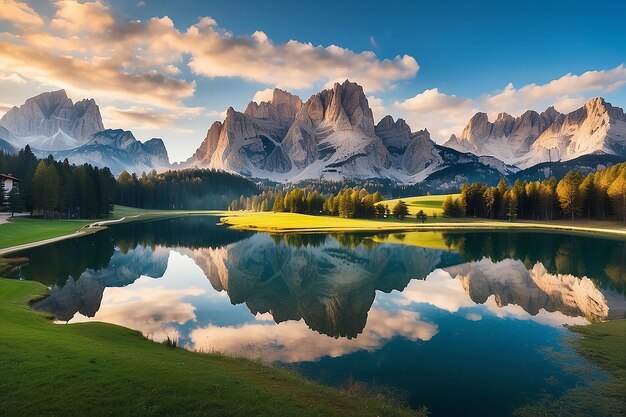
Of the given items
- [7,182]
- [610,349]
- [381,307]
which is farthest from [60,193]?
[610,349]

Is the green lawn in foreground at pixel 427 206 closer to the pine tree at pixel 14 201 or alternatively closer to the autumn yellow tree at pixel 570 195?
the autumn yellow tree at pixel 570 195

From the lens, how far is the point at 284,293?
4188 centimetres

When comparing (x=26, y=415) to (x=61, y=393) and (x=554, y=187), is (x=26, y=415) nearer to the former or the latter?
(x=61, y=393)

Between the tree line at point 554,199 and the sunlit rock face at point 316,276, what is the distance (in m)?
80.8

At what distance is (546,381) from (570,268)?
44.4 metres

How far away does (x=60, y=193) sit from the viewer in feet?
376

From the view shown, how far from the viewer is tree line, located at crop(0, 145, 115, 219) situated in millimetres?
109875

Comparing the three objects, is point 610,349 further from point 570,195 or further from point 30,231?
point 570,195

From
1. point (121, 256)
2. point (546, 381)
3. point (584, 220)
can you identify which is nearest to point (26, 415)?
point (546, 381)

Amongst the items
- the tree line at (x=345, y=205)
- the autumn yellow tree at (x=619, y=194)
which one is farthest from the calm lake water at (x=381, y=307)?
the tree line at (x=345, y=205)

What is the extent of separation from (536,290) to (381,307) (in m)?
20.3

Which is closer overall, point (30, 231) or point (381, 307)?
point (381, 307)

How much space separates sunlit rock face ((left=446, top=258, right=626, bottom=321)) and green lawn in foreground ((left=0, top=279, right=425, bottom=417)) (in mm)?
26521

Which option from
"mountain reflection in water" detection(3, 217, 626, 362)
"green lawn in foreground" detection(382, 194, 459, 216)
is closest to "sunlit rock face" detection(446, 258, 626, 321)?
"mountain reflection in water" detection(3, 217, 626, 362)
